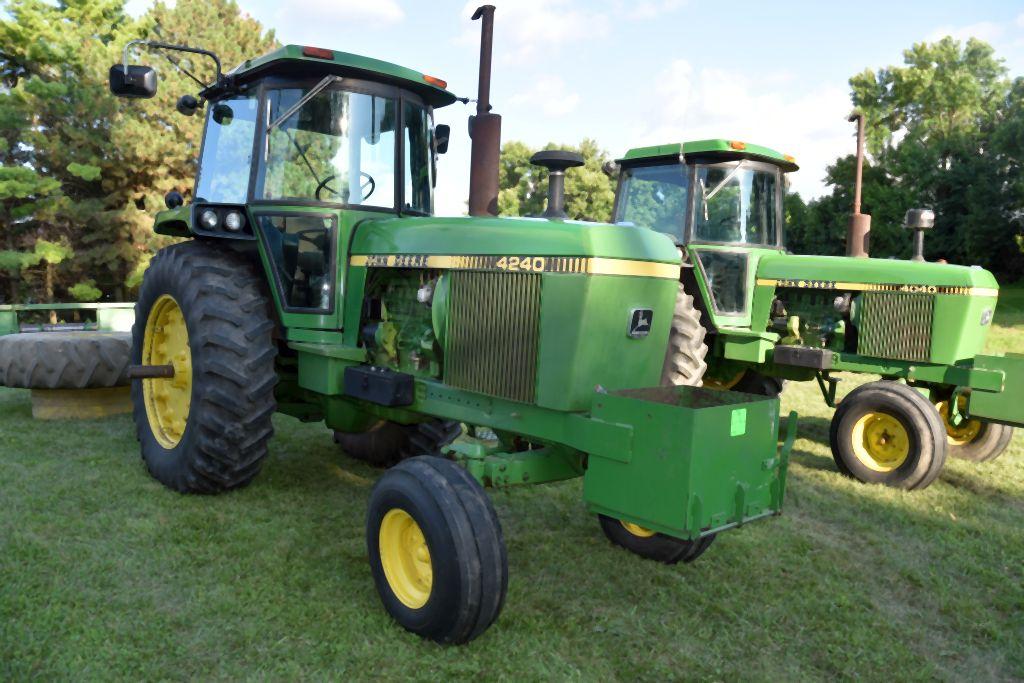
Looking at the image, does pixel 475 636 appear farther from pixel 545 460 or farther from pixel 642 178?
pixel 642 178

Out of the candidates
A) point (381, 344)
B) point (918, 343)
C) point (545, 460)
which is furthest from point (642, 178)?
point (545, 460)

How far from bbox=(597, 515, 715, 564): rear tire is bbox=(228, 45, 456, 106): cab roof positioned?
2.61 meters

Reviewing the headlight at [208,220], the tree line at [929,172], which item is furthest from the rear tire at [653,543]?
the tree line at [929,172]

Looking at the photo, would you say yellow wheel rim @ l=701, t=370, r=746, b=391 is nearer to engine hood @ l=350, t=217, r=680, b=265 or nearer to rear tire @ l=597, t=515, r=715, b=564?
rear tire @ l=597, t=515, r=715, b=564

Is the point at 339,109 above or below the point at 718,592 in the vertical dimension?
above

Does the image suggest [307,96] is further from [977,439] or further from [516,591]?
[977,439]

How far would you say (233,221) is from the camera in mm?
4105

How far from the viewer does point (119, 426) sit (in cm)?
603

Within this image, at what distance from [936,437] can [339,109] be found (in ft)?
14.5

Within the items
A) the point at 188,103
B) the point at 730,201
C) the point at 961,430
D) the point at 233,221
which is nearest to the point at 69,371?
the point at 188,103

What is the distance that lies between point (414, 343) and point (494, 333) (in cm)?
70

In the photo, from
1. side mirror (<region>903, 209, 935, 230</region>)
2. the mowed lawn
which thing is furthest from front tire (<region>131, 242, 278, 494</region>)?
side mirror (<region>903, 209, 935, 230</region>)

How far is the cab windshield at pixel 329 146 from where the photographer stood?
158 inches

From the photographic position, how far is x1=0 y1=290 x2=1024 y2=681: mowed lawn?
2.66m
